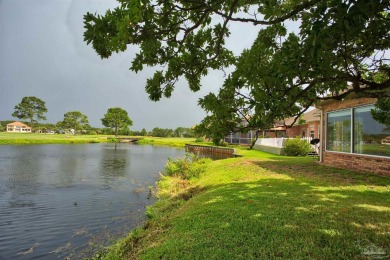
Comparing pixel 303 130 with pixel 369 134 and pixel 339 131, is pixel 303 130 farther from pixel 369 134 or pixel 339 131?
pixel 369 134

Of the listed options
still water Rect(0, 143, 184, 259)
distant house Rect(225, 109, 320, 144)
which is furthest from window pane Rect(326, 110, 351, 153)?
still water Rect(0, 143, 184, 259)

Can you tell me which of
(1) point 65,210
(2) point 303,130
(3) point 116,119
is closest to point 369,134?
(1) point 65,210

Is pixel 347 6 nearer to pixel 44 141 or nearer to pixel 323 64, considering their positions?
pixel 323 64

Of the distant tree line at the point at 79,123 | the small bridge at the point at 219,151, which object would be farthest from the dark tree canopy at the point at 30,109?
the small bridge at the point at 219,151

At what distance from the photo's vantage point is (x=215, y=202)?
7.12m

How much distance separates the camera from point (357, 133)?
1148 centimetres

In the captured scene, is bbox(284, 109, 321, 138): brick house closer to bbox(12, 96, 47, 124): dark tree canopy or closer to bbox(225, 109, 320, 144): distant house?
bbox(225, 109, 320, 144): distant house

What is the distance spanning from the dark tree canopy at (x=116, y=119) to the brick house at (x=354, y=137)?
7532 cm

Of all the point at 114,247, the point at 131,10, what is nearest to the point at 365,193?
the point at 114,247

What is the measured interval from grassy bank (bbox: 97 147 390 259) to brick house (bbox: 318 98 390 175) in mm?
1693

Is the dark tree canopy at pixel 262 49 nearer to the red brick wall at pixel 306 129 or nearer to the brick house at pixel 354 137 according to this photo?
the brick house at pixel 354 137

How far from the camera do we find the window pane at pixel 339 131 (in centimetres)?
1213

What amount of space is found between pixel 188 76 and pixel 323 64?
2.44 metres

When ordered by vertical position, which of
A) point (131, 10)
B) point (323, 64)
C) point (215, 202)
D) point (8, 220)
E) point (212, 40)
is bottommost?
point (8, 220)
